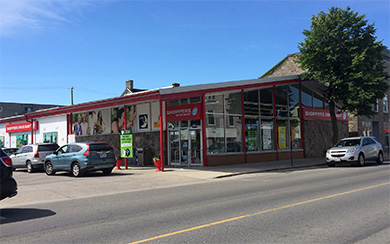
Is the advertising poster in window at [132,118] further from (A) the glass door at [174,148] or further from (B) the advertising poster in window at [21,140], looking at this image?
(B) the advertising poster in window at [21,140]

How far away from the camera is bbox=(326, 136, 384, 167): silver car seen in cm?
1988

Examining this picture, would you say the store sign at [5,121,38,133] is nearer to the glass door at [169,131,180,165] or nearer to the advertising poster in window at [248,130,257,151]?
the glass door at [169,131,180,165]

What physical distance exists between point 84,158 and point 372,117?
3073 centimetres

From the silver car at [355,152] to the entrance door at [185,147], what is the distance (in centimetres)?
759

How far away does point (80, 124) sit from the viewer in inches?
1134

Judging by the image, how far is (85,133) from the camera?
28406 mm

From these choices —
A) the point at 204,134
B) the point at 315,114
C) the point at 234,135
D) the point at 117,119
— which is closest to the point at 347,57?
the point at 315,114

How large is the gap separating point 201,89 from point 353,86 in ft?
34.6

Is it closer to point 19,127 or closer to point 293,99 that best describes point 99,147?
point 293,99

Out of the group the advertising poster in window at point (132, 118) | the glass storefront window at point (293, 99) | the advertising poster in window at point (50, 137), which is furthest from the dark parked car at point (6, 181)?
the advertising poster in window at point (50, 137)

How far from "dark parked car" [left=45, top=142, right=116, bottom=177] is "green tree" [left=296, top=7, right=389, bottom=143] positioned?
14.9m

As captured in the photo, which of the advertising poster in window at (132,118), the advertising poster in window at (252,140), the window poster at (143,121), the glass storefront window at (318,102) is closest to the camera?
the advertising poster in window at (252,140)

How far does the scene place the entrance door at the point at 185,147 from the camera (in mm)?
20828

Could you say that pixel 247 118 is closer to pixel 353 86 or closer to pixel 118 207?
pixel 353 86
